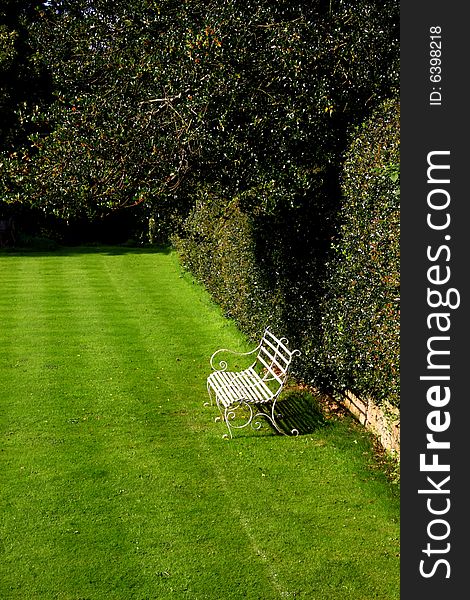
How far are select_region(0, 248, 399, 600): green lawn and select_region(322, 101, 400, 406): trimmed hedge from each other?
3.56ft

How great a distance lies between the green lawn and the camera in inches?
227

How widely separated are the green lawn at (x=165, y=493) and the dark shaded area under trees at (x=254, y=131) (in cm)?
117

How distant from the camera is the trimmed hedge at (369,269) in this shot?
21.6 feet

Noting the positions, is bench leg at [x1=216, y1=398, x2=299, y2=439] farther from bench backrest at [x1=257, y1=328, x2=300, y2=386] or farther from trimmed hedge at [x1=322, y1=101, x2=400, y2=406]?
trimmed hedge at [x1=322, y1=101, x2=400, y2=406]

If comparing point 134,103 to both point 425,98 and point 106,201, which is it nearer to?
point 106,201

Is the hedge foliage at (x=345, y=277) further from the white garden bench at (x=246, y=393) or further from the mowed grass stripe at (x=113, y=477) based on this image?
the mowed grass stripe at (x=113, y=477)

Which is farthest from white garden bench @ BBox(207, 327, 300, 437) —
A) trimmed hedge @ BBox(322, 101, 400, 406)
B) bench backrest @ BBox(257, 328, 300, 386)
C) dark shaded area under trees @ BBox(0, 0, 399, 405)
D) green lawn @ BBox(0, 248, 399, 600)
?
trimmed hedge @ BBox(322, 101, 400, 406)

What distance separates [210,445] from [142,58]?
4.42 m

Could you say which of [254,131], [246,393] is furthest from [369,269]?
[246,393]

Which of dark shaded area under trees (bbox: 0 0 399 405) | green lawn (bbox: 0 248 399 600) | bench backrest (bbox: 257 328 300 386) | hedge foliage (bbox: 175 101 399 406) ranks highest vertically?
dark shaded area under trees (bbox: 0 0 399 405)

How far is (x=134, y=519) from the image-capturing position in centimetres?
666

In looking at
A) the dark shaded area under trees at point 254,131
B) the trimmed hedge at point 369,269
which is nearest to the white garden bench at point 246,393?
the dark shaded area under trees at point 254,131

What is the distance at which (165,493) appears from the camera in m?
7.19

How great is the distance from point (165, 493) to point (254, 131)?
388 centimetres
